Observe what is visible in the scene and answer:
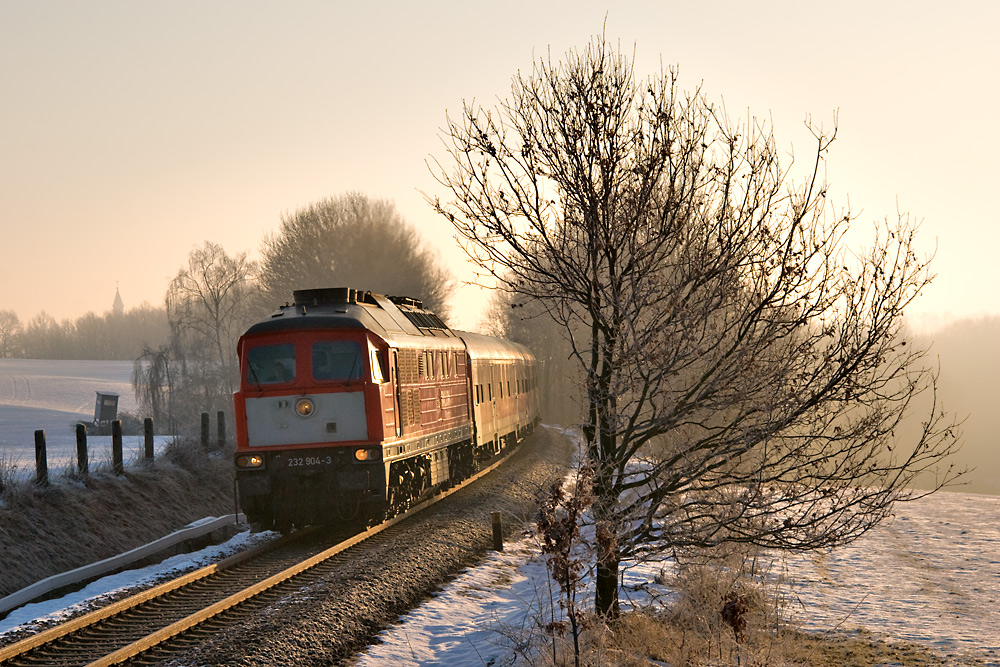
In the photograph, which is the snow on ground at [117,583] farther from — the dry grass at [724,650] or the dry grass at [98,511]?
the dry grass at [724,650]

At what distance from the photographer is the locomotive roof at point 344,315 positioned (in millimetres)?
14547

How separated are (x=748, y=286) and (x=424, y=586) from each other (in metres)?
6.05

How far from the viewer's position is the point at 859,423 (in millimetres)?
8320

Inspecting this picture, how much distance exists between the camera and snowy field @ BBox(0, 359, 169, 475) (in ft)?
68.7

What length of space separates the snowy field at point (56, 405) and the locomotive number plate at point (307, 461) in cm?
464

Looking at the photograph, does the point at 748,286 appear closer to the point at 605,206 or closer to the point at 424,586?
the point at 605,206

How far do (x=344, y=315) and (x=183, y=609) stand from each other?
5.49 metres

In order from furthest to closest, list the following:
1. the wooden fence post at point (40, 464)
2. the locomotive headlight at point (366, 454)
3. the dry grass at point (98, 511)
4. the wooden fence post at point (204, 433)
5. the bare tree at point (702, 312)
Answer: the wooden fence post at point (204, 433) < the wooden fence post at point (40, 464) < the locomotive headlight at point (366, 454) < the dry grass at point (98, 511) < the bare tree at point (702, 312)

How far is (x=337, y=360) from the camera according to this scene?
14469 millimetres

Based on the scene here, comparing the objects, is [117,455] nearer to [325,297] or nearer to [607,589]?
[325,297]

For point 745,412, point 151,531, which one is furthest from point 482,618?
point 151,531

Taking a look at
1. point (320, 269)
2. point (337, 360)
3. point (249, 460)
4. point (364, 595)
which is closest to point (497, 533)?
point (337, 360)

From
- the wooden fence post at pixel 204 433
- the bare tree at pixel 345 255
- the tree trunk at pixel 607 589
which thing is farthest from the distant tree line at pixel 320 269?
the tree trunk at pixel 607 589

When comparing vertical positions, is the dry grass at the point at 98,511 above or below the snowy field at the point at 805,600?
above
